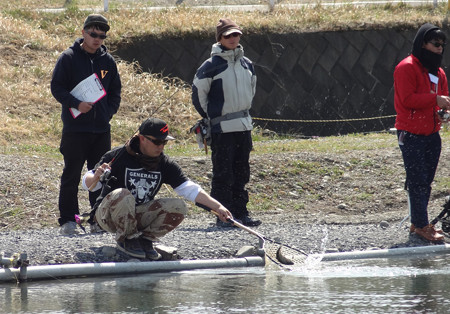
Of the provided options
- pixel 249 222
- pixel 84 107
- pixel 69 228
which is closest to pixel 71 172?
pixel 69 228

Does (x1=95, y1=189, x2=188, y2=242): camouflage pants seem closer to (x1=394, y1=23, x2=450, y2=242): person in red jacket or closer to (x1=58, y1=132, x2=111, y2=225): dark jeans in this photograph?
(x1=58, y1=132, x2=111, y2=225): dark jeans

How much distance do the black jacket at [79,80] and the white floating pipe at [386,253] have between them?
255 centimetres

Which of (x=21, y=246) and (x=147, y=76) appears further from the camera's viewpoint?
(x=147, y=76)

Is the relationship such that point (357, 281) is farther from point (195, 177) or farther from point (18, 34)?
Result: point (18, 34)

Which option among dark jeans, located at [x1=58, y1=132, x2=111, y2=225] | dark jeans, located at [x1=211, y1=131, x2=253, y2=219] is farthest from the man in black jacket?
dark jeans, located at [x1=211, y1=131, x2=253, y2=219]

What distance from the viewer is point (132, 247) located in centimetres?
678

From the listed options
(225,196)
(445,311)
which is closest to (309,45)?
(225,196)

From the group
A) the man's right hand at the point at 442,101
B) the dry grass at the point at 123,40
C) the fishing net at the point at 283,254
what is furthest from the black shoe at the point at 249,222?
the dry grass at the point at 123,40

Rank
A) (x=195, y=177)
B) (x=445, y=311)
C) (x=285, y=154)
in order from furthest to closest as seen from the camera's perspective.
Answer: (x=285, y=154)
(x=195, y=177)
(x=445, y=311)

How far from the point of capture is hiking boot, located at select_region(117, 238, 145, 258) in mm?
6742

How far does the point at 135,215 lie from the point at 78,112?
1.66 m

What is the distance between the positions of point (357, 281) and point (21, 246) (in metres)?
2.76

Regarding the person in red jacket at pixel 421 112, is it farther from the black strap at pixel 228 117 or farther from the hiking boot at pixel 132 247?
the hiking boot at pixel 132 247

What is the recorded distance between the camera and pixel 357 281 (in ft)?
21.1
